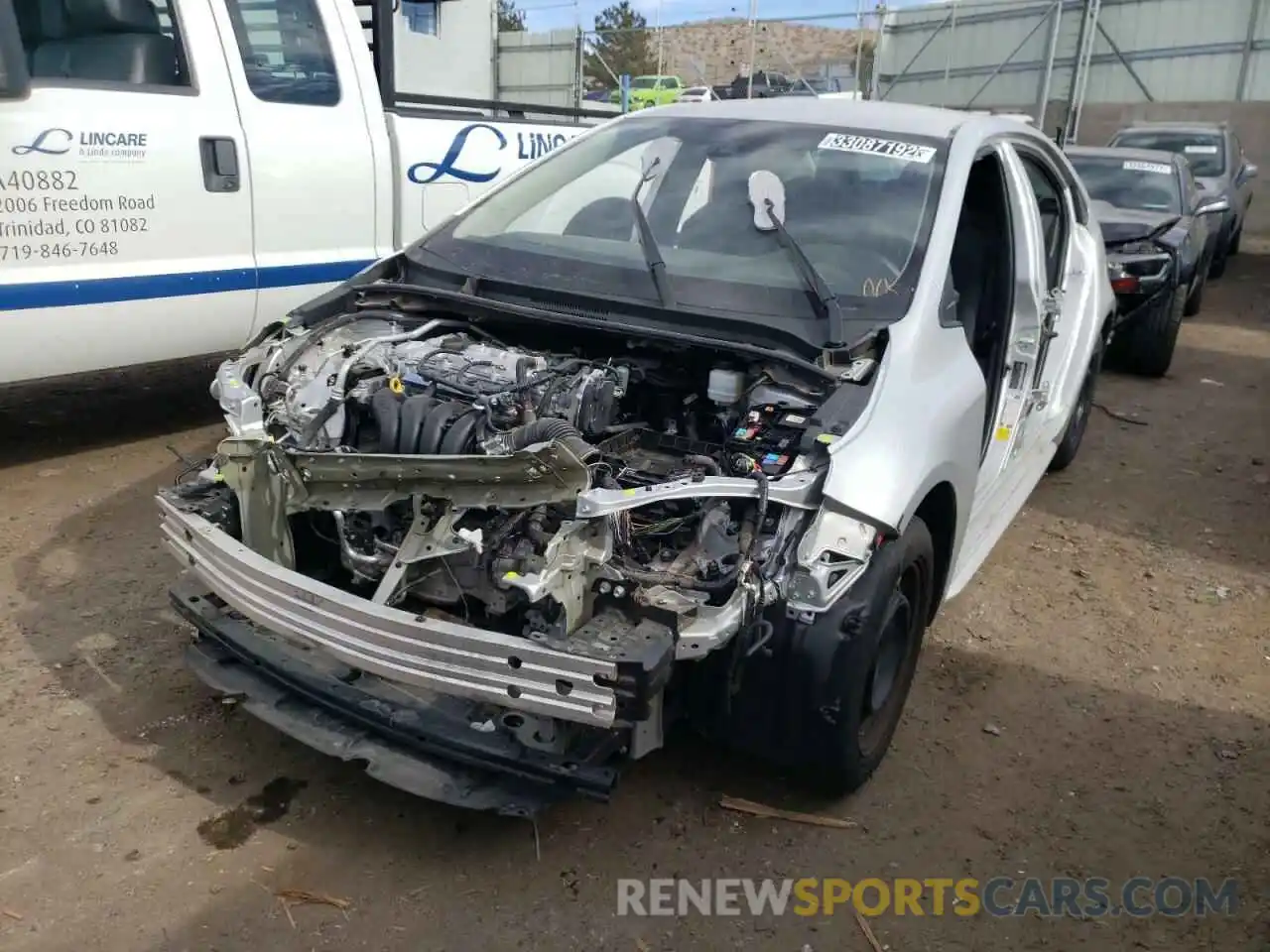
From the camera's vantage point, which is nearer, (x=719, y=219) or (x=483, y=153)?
(x=719, y=219)

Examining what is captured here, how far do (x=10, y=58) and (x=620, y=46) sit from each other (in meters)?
22.2

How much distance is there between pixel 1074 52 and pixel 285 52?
1888 centimetres

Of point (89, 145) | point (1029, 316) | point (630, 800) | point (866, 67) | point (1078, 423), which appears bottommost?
point (630, 800)

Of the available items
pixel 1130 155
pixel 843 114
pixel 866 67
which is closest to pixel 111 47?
pixel 843 114

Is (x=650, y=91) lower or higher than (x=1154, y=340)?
higher

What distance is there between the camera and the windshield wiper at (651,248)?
3.36 metres

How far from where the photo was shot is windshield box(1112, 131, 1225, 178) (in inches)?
520

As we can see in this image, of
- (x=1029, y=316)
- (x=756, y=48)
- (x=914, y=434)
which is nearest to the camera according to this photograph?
(x=914, y=434)

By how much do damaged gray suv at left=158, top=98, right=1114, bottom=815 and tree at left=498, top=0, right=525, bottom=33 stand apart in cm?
2031

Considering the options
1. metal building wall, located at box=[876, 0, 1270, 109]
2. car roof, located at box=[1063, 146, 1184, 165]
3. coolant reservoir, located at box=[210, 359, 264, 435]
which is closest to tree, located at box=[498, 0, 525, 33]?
metal building wall, located at box=[876, 0, 1270, 109]

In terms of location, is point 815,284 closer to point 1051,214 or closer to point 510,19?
point 1051,214

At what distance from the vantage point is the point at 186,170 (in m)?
5.09

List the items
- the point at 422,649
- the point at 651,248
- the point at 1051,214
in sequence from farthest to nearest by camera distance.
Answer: the point at 1051,214, the point at 651,248, the point at 422,649

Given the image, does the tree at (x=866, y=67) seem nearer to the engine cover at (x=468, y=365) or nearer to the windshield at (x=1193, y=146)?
the windshield at (x=1193, y=146)
